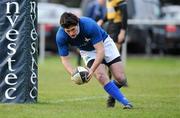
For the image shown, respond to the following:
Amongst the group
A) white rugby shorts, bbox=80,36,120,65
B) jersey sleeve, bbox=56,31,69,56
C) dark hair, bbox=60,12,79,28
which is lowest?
white rugby shorts, bbox=80,36,120,65

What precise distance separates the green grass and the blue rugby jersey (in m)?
0.97

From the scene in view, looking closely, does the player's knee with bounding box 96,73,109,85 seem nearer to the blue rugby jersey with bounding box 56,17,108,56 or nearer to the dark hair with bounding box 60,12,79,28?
the blue rugby jersey with bounding box 56,17,108,56

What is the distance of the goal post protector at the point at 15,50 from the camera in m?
12.5

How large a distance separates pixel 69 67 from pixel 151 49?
2090 centimetres

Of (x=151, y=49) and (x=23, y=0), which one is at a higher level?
(x=23, y=0)

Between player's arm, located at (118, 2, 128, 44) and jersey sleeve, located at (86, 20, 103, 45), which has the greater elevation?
jersey sleeve, located at (86, 20, 103, 45)

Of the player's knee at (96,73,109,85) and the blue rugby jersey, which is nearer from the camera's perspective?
the blue rugby jersey

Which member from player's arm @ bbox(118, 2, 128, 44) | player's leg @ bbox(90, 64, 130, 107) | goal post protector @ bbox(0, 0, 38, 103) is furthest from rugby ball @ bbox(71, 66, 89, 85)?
player's arm @ bbox(118, 2, 128, 44)

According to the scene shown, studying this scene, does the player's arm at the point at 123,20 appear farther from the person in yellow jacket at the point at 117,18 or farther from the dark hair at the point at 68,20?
the dark hair at the point at 68,20

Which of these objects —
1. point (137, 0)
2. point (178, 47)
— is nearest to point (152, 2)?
point (137, 0)

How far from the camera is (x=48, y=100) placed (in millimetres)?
13734

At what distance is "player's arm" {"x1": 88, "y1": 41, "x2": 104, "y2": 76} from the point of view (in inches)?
460

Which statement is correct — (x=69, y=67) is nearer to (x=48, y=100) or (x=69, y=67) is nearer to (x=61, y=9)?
(x=48, y=100)

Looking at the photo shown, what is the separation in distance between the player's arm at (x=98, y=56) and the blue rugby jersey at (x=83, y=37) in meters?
0.07
